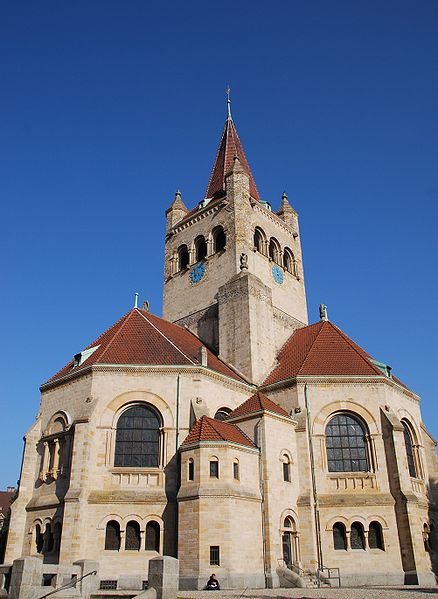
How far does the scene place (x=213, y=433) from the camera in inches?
896

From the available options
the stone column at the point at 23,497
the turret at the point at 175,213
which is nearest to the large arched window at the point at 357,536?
the stone column at the point at 23,497

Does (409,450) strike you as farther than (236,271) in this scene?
No

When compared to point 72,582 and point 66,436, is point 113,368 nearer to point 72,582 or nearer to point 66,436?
point 66,436

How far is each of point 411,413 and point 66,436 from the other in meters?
17.9

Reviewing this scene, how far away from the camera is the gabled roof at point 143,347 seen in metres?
26.1

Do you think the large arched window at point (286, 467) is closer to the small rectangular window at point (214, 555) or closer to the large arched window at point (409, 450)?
the small rectangular window at point (214, 555)

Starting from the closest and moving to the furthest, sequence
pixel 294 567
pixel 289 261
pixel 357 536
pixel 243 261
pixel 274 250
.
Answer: pixel 294 567 < pixel 357 536 < pixel 243 261 < pixel 274 250 < pixel 289 261

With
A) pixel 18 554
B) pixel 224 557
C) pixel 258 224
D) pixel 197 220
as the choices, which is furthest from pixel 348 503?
pixel 197 220

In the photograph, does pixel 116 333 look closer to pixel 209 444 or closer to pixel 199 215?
pixel 209 444

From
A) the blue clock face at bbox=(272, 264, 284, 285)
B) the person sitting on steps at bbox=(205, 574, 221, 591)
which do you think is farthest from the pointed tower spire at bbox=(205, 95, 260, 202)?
the person sitting on steps at bbox=(205, 574, 221, 591)

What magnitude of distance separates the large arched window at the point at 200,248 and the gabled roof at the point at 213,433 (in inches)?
661

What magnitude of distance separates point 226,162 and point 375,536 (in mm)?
30052

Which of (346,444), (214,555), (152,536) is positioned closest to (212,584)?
(214,555)

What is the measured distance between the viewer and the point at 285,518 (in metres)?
23.2
